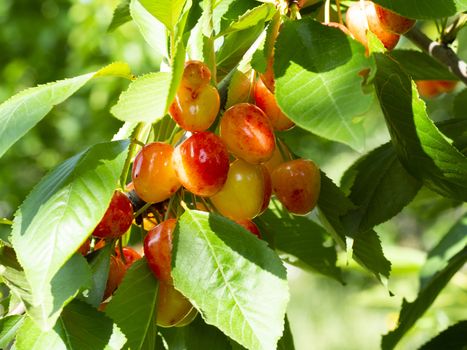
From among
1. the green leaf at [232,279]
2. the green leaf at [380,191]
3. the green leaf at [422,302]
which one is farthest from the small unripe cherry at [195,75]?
the green leaf at [422,302]

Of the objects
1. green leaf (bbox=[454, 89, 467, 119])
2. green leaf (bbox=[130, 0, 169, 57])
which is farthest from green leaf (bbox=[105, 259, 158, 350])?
green leaf (bbox=[454, 89, 467, 119])

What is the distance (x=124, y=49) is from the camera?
3723mm

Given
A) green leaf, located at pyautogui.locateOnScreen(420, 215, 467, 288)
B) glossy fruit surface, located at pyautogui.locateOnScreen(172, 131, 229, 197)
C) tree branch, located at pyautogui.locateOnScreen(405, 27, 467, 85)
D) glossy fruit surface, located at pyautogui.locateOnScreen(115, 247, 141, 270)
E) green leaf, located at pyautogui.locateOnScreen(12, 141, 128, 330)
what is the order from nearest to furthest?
green leaf, located at pyautogui.locateOnScreen(12, 141, 128, 330) → glossy fruit surface, located at pyautogui.locateOnScreen(172, 131, 229, 197) → glossy fruit surface, located at pyautogui.locateOnScreen(115, 247, 141, 270) → tree branch, located at pyautogui.locateOnScreen(405, 27, 467, 85) → green leaf, located at pyautogui.locateOnScreen(420, 215, 467, 288)

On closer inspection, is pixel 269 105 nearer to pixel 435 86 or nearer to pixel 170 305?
pixel 170 305

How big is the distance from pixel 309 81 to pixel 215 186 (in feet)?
0.42

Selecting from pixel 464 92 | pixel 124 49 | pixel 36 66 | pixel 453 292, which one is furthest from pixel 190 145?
pixel 36 66

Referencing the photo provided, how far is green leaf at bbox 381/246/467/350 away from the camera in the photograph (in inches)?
40.1

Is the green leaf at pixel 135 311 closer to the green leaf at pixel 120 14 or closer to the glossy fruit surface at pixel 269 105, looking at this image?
the glossy fruit surface at pixel 269 105

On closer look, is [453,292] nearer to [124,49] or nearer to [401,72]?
[401,72]

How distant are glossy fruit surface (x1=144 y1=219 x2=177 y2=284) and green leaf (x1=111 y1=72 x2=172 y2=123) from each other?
0.13 metres

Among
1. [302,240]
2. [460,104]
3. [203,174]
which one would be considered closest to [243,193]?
[203,174]

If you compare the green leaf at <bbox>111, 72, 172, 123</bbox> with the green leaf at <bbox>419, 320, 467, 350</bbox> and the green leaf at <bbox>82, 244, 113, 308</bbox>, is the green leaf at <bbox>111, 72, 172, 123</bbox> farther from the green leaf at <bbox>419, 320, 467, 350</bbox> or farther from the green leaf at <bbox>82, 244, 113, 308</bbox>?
the green leaf at <bbox>419, 320, 467, 350</bbox>

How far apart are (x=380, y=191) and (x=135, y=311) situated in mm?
299

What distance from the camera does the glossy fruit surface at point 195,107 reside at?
617 mm
